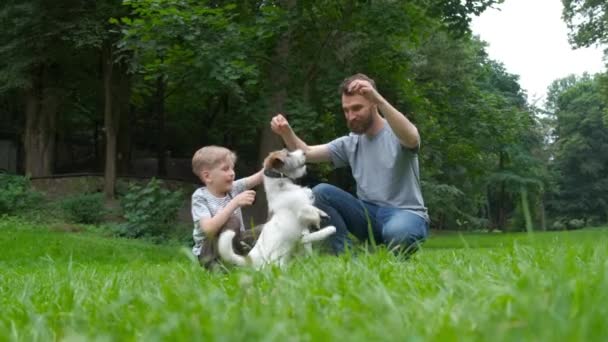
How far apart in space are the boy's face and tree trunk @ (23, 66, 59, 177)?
20.0 m

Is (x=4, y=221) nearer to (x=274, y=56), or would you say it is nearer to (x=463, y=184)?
(x=274, y=56)

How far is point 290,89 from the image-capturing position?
53.4 ft

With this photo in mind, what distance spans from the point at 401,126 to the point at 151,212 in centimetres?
1321

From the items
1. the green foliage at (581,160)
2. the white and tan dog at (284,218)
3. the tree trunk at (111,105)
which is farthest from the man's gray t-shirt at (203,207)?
the green foliage at (581,160)

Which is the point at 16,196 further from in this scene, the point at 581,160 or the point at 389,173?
the point at 581,160

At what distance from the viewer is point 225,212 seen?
5086mm

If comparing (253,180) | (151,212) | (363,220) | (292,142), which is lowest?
(151,212)

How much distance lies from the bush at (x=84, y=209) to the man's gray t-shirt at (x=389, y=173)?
1553 cm

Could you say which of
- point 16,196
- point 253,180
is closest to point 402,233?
point 253,180

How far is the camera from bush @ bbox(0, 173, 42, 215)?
20188 millimetres

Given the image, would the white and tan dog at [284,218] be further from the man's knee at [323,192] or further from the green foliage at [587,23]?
the green foliage at [587,23]

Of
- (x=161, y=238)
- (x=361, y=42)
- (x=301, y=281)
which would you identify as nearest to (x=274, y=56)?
(x=361, y=42)

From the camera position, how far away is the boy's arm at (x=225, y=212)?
5.06 m

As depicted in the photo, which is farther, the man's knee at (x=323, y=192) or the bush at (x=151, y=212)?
the bush at (x=151, y=212)
